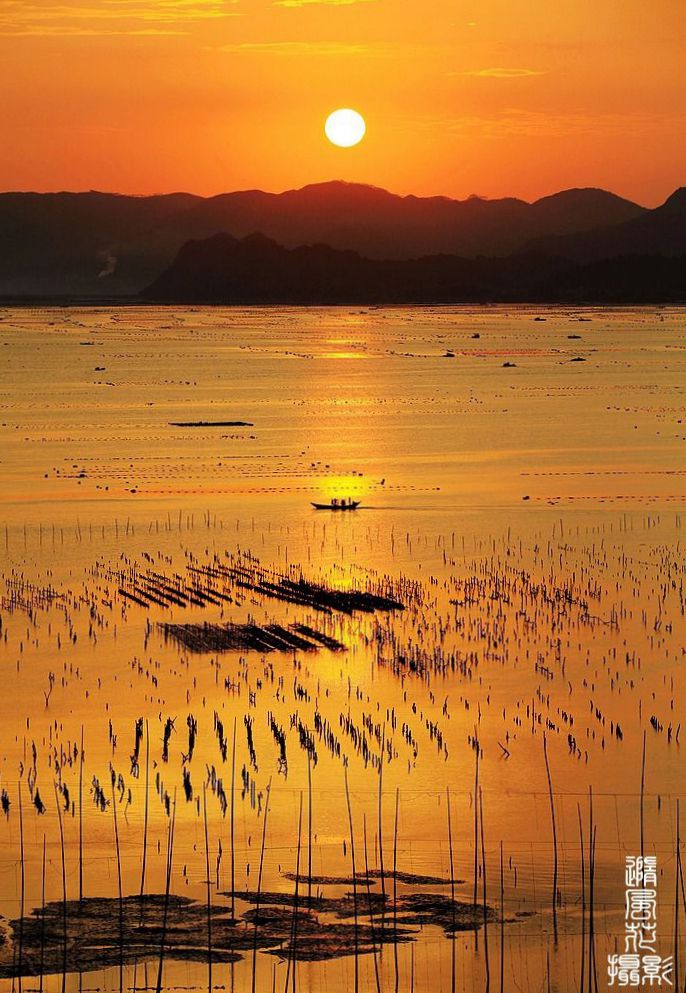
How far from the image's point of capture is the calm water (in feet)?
42.9

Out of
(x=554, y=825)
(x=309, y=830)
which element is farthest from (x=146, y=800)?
(x=554, y=825)

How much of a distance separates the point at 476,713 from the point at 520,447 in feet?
112

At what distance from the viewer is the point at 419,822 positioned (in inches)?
579

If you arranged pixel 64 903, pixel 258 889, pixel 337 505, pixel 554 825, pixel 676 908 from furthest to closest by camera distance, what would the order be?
pixel 337 505, pixel 554 825, pixel 258 889, pixel 64 903, pixel 676 908

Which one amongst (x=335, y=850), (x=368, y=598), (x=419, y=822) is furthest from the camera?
(x=368, y=598)

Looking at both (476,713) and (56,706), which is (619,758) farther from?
(56,706)

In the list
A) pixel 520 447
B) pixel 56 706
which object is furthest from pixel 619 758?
pixel 520 447

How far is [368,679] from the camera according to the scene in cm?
2003

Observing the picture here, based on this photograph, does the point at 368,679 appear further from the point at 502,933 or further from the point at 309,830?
the point at 502,933

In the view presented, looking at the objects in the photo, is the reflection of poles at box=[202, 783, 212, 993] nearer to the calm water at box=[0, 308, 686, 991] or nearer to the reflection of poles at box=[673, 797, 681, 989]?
the calm water at box=[0, 308, 686, 991]

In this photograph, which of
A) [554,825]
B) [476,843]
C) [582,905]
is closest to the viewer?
[582,905]

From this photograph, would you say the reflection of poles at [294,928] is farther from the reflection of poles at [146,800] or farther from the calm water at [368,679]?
the reflection of poles at [146,800]

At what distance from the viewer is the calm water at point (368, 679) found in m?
13.1

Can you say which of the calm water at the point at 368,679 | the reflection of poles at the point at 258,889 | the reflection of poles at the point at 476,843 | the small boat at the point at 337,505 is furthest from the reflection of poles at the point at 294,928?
the small boat at the point at 337,505
